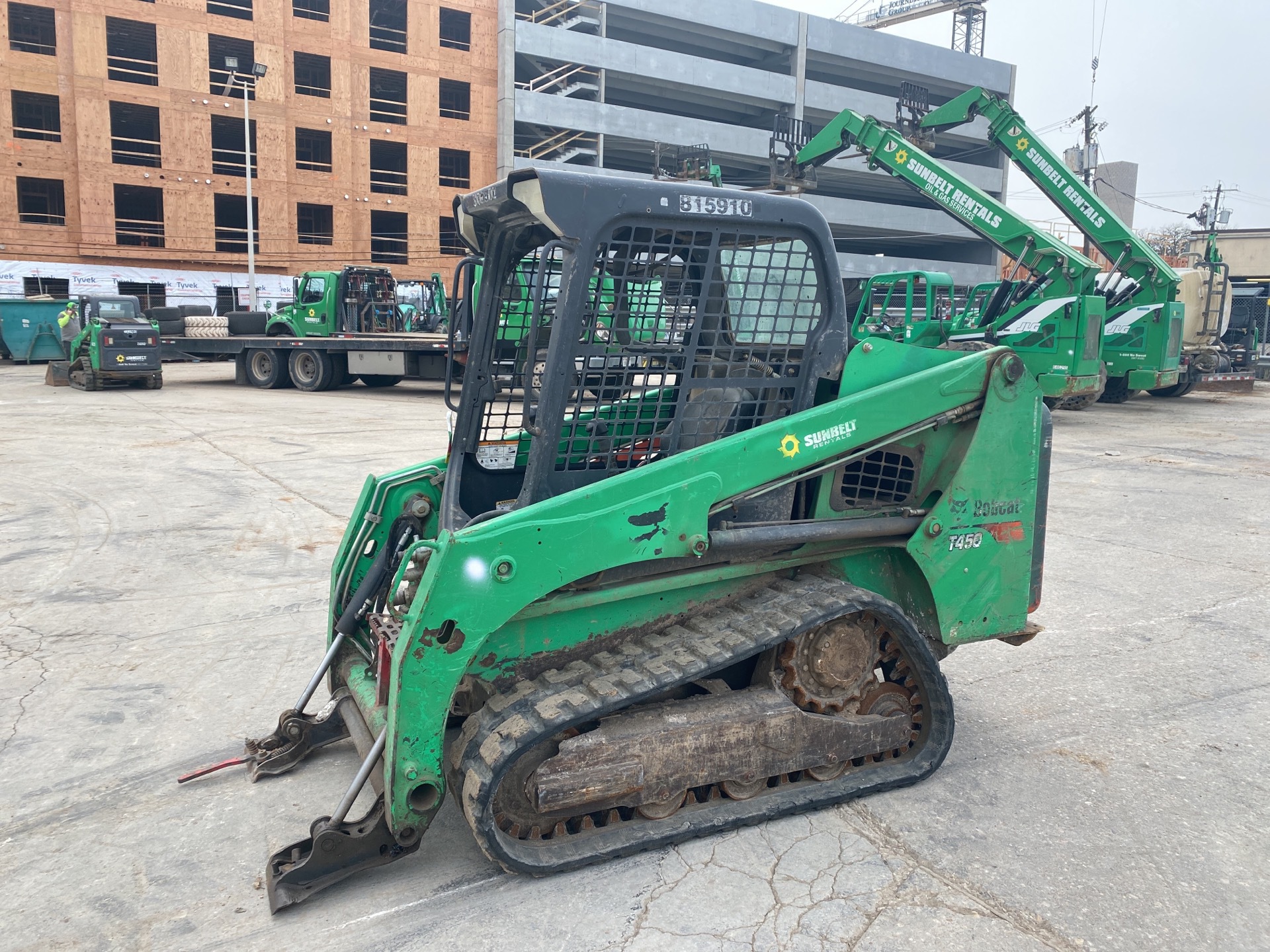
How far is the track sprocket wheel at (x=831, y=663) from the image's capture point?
3.65 meters

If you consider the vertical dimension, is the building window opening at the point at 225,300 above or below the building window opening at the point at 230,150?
below

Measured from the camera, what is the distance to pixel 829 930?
114 inches

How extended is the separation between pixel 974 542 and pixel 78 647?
4.80 metres

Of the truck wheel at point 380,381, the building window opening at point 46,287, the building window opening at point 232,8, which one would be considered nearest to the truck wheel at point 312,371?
the truck wheel at point 380,381

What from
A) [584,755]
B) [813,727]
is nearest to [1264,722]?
[813,727]

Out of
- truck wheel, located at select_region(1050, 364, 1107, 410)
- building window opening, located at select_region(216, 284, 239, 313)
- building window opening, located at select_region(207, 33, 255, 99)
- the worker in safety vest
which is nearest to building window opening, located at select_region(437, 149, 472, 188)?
building window opening, located at select_region(207, 33, 255, 99)

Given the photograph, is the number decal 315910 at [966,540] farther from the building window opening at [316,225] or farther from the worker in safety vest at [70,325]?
the building window opening at [316,225]

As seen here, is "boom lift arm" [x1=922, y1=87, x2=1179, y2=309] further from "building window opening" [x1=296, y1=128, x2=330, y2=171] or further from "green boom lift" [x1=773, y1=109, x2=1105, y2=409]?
"building window opening" [x1=296, y1=128, x2=330, y2=171]

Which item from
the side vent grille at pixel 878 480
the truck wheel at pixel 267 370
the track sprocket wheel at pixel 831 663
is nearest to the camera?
the track sprocket wheel at pixel 831 663

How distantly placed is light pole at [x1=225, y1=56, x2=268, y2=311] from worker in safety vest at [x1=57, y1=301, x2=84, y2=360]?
10.7 meters

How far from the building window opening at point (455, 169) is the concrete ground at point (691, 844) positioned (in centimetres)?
3684

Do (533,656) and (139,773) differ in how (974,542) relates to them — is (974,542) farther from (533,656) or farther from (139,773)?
(139,773)

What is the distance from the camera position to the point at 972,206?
17688mm

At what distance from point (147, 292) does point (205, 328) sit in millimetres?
12525
